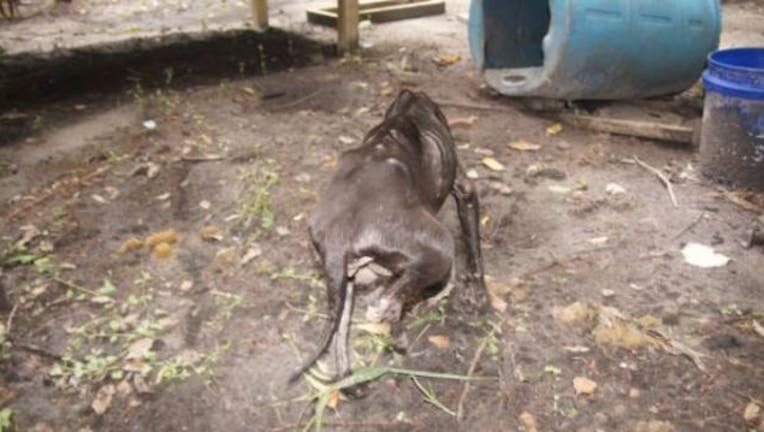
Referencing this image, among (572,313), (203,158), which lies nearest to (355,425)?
(572,313)

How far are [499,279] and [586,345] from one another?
1.85ft

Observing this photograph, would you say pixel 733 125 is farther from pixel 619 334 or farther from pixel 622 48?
pixel 619 334

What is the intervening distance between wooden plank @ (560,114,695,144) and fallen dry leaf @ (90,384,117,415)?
3576mm

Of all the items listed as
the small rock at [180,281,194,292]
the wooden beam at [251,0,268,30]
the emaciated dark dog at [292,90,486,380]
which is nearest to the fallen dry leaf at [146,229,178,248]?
the small rock at [180,281,194,292]

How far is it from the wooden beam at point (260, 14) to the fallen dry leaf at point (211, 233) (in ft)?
13.7

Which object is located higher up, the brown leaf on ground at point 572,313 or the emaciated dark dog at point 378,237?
the emaciated dark dog at point 378,237

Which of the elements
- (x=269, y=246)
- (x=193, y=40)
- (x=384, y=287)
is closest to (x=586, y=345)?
(x=384, y=287)

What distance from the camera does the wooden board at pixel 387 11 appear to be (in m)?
7.59

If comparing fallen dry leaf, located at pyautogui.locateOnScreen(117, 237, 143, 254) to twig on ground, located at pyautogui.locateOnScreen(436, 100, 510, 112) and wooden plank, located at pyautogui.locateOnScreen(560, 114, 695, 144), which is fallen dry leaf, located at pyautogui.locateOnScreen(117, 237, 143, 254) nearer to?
twig on ground, located at pyautogui.locateOnScreen(436, 100, 510, 112)

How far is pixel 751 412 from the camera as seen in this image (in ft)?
8.44

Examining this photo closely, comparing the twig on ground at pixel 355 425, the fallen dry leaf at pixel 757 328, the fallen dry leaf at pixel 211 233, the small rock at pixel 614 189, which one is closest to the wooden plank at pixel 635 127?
the small rock at pixel 614 189

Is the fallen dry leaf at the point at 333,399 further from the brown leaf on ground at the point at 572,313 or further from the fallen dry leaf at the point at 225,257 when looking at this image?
the fallen dry leaf at the point at 225,257

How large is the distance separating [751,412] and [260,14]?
6164mm

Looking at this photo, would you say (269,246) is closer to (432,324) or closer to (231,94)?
(432,324)
